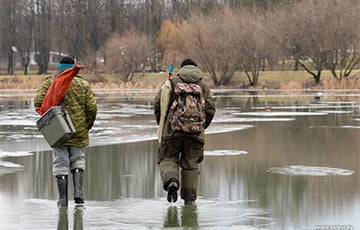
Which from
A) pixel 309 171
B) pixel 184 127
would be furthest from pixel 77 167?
pixel 309 171

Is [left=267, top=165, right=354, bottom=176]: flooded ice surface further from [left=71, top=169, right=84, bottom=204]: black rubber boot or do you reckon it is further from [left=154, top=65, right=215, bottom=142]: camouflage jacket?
[left=71, top=169, right=84, bottom=204]: black rubber boot

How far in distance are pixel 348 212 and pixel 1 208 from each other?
12.7ft

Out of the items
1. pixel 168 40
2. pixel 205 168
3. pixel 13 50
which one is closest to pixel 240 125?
pixel 205 168

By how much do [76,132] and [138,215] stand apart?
139cm

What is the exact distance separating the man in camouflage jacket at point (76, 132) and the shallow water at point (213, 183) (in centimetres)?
34

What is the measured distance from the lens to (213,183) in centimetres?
1112

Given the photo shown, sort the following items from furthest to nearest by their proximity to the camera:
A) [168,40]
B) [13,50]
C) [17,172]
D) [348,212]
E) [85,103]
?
[13,50], [168,40], [17,172], [85,103], [348,212]

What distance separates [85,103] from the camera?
9.50 metres

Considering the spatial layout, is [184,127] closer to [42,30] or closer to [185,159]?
[185,159]

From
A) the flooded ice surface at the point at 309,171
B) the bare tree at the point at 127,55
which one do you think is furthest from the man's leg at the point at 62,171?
the bare tree at the point at 127,55

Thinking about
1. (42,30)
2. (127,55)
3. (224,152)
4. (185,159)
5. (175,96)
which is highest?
(42,30)

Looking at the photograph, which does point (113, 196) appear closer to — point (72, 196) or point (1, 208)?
point (72, 196)

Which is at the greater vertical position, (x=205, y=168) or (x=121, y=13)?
(x=121, y=13)

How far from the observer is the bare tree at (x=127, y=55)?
71312 millimetres
